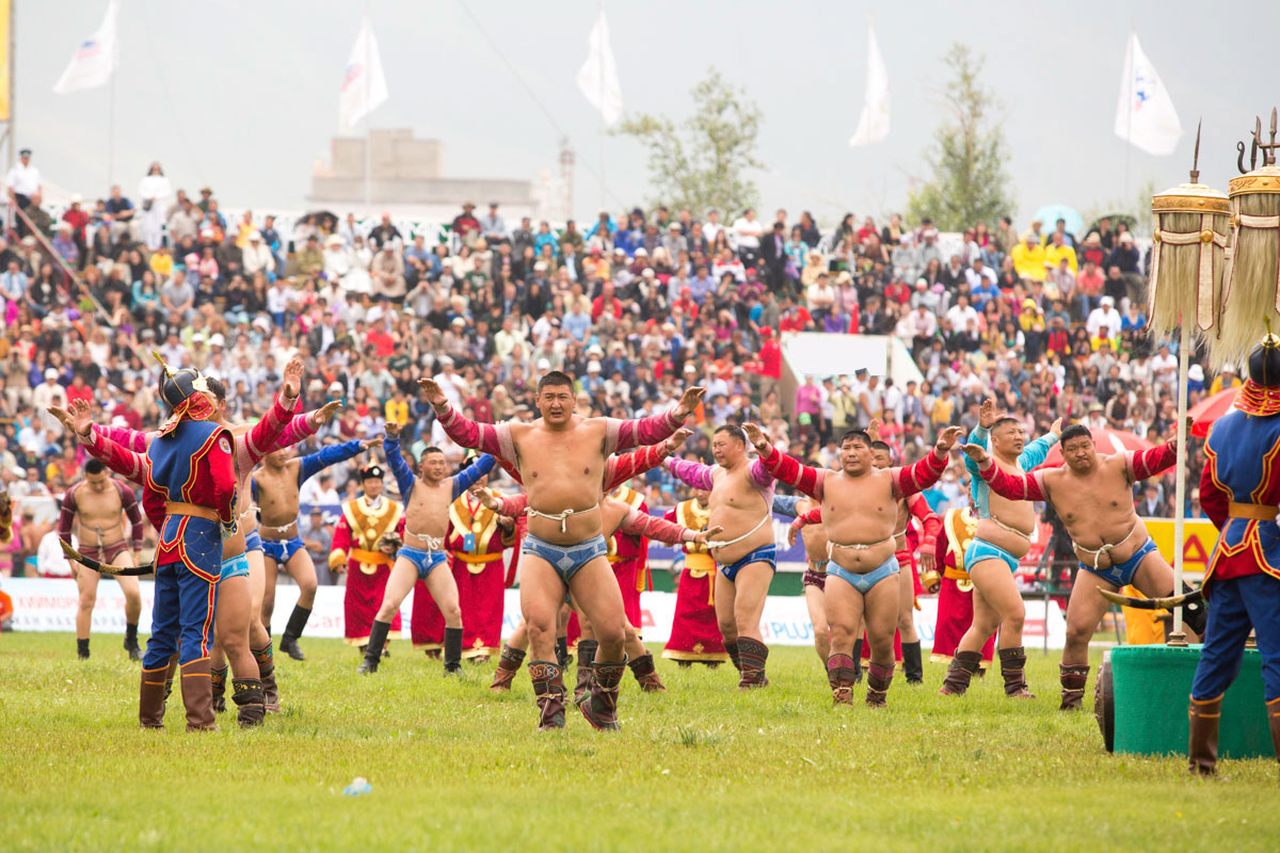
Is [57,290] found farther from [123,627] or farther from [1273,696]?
[1273,696]

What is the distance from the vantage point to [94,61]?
3962 centimetres

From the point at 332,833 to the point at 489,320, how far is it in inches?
954

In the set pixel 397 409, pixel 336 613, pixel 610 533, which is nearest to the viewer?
pixel 610 533

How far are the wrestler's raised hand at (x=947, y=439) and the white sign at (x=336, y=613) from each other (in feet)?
32.3

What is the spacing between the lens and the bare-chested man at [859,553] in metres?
12.5

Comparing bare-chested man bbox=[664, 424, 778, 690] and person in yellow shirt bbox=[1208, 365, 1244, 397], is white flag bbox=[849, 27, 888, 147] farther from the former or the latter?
bare-chested man bbox=[664, 424, 778, 690]

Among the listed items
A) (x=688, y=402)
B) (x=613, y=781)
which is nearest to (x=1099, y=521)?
(x=688, y=402)

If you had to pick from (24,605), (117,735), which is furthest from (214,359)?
(117,735)

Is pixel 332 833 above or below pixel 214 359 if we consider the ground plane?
below

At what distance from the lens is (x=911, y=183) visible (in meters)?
54.8

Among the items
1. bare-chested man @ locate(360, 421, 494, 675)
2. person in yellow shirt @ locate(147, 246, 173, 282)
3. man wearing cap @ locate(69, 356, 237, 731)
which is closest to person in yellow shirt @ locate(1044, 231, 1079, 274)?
person in yellow shirt @ locate(147, 246, 173, 282)

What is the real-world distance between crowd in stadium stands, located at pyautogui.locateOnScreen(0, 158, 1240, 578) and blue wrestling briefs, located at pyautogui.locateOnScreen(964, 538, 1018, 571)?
1129 centimetres

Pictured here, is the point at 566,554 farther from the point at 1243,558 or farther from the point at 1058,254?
the point at 1058,254

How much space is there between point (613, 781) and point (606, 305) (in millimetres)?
22679
